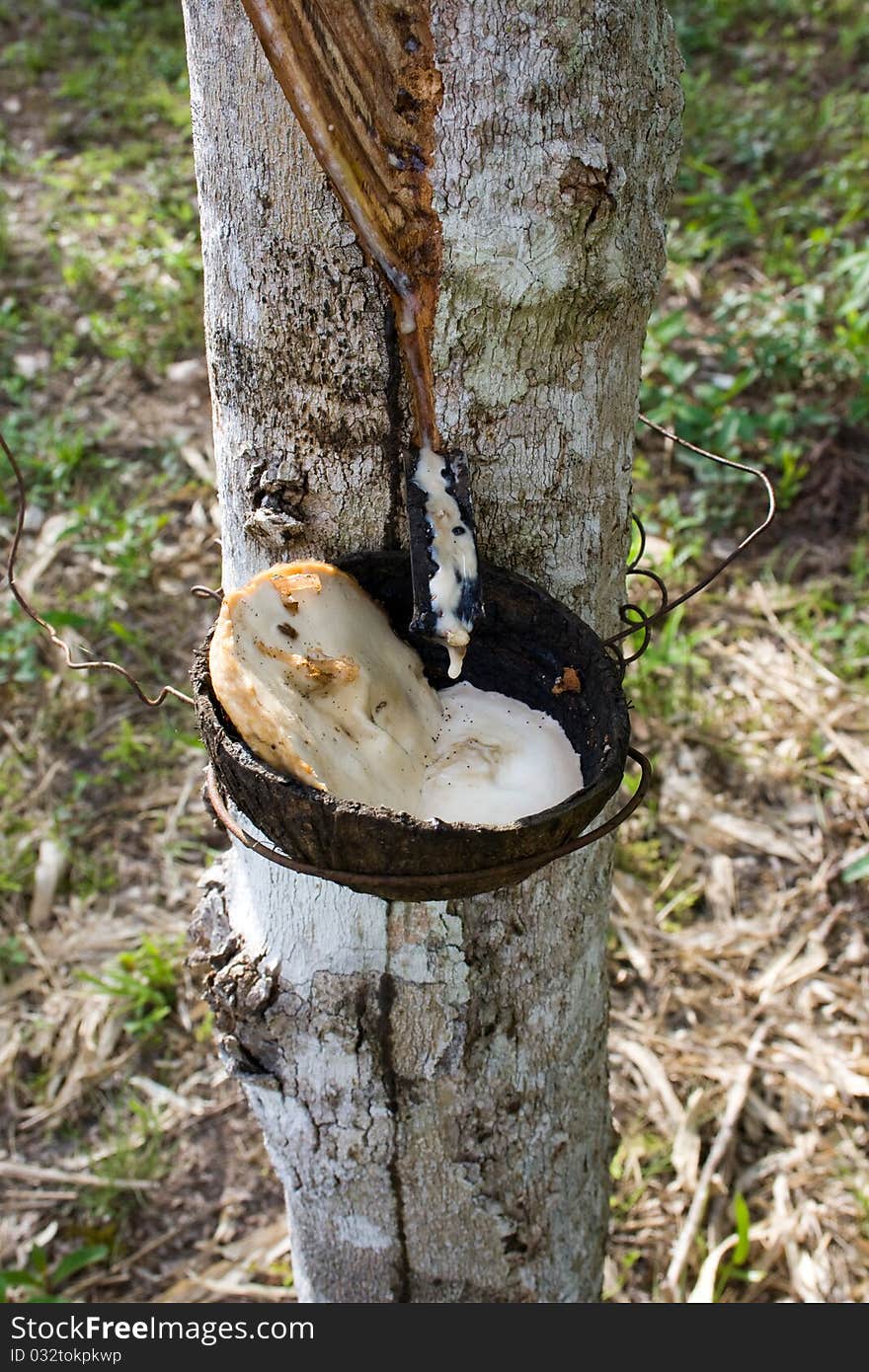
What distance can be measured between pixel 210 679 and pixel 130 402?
124 inches

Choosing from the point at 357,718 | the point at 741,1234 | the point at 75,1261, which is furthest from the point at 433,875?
the point at 75,1261

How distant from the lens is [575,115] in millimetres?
1240

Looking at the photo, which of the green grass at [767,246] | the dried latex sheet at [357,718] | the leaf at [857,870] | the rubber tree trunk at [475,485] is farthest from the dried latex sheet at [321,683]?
the green grass at [767,246]

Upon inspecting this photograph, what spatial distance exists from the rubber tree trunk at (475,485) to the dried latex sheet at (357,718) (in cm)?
15

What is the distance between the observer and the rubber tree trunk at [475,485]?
49.4 inches

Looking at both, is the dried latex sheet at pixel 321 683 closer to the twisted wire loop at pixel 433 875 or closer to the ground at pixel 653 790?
the twisted wire loop at pixel 433 875

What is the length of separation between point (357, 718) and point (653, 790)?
73.9 inches

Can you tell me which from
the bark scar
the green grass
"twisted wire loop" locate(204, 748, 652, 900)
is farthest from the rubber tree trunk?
the green grass

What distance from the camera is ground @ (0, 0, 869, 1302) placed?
8.39ft

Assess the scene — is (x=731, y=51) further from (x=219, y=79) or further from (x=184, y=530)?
(x=219, y=79)

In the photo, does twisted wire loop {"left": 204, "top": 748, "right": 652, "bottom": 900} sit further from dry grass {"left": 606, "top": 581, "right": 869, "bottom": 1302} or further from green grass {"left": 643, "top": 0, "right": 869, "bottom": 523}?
green grass {"left": 643, "top": 0, "right": 869, "bottom": 523}

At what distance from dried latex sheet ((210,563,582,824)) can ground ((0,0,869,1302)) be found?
1454mm

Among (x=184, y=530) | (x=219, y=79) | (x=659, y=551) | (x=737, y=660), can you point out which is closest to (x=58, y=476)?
(x=184, y=530)
